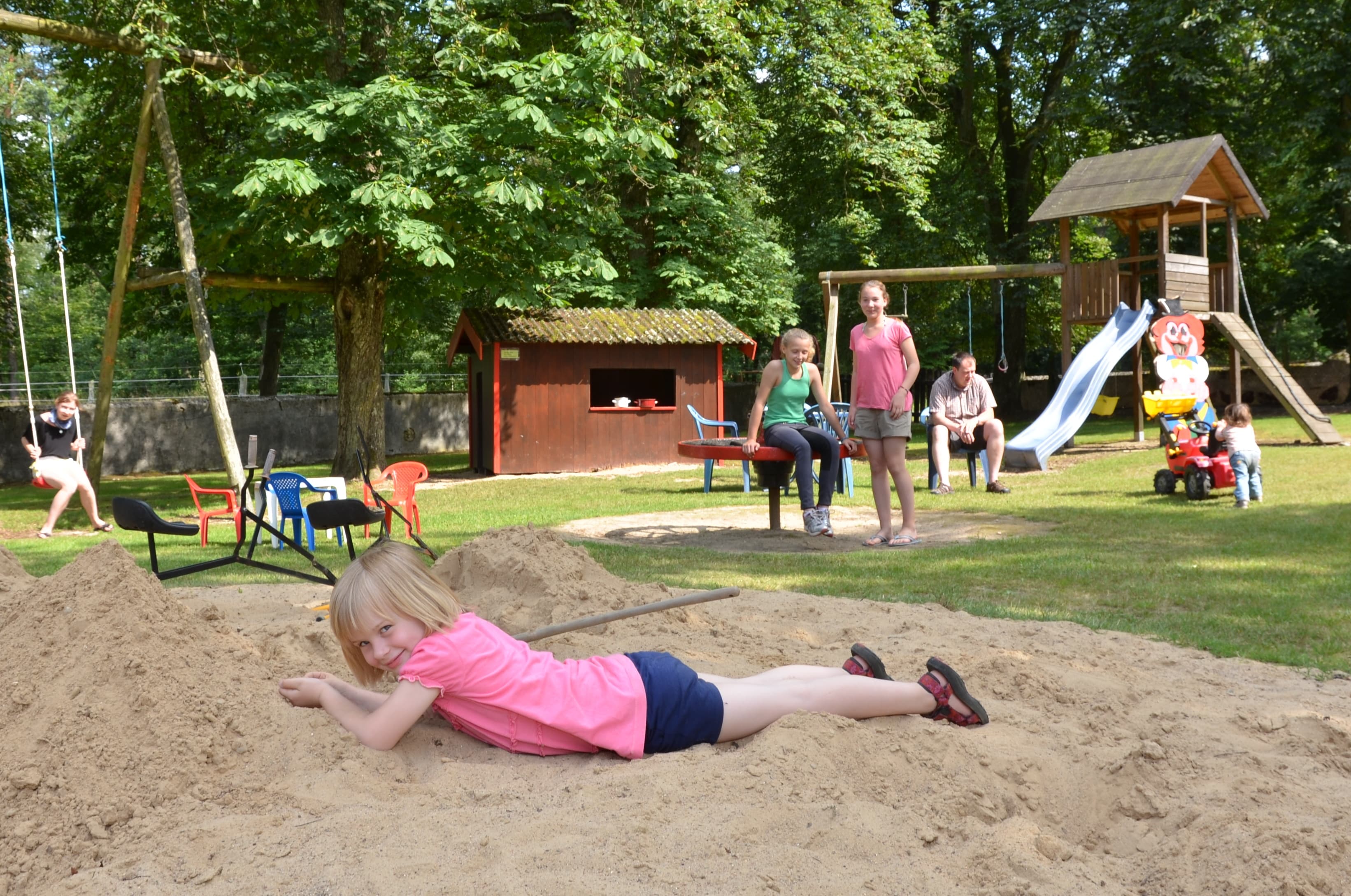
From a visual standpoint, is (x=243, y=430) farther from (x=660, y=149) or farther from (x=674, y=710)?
(x=674, y=710)

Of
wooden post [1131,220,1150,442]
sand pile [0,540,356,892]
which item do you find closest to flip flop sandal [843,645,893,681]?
sand pile [0,540,356,892]

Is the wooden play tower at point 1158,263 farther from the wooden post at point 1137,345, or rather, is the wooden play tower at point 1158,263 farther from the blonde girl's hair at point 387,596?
the blonde girl's hair at point 387,596

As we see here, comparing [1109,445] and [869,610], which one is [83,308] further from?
[869,610]

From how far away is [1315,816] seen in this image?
312cm

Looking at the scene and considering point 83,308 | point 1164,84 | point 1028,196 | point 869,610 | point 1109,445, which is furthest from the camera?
point 83,308

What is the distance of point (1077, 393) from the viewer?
17.2 meters

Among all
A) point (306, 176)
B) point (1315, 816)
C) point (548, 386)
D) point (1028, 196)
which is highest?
point (1028, 196)

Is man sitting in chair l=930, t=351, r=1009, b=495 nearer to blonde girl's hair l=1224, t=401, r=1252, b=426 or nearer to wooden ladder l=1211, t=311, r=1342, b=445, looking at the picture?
blonde girl's hair l=1224, t=401, r=1252, b=426

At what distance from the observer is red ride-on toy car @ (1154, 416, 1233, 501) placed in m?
11.7

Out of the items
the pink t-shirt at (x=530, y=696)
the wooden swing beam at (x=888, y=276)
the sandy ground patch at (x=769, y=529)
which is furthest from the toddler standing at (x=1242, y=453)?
the pink t-shirt at (x=530, y=696)

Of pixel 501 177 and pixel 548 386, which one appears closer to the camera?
pixel 501 177

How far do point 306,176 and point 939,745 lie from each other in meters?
12.3

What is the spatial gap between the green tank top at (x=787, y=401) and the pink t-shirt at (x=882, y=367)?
2.72 ft

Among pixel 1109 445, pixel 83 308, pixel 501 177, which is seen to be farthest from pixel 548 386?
pixel 83 308
